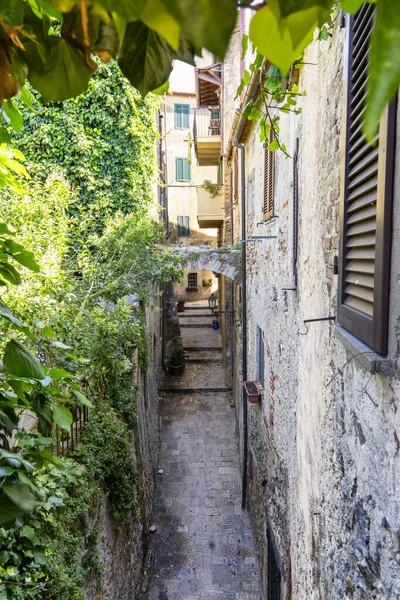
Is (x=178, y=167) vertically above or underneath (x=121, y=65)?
above

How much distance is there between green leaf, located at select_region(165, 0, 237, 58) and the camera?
46 centimetres

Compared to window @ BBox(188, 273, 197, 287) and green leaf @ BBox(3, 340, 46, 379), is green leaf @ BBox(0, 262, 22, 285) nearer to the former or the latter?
green leaf @ BBox(3, 340, 46, 379)

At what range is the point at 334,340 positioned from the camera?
8.65 feet

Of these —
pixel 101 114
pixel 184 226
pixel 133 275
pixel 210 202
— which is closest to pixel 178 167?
pixel 184 226

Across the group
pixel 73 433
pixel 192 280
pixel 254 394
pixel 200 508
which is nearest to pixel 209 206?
pixel 254 394

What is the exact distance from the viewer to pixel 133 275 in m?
7.21

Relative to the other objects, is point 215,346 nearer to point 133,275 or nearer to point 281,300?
point 133,275

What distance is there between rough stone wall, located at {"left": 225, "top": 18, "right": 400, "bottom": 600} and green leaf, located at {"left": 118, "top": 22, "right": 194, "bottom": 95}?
1289 millimetres

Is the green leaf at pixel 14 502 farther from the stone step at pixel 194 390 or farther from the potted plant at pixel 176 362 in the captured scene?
the potted plant at pixel 176 362

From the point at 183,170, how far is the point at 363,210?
23.4 meters

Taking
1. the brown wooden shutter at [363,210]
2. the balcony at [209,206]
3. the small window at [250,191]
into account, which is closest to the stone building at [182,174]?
the balcony at [209,206]

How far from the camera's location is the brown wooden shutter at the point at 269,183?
18.4 feet

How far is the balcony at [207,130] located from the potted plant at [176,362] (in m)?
7.54

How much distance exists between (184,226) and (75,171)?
15927mm
